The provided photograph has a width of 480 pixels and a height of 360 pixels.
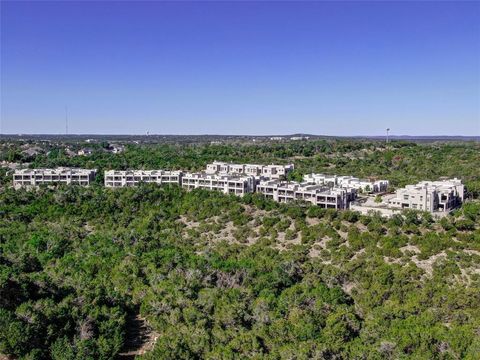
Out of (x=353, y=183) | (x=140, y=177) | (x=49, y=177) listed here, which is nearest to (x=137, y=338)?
(x=353, y=183)

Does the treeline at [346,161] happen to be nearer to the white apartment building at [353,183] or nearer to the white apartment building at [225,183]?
the white apartment building at [353,183]

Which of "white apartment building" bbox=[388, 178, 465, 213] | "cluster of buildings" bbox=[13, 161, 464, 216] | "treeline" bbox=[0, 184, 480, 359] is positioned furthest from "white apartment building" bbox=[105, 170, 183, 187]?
"white apartment building" bbox=[388, 178, 465, 213]

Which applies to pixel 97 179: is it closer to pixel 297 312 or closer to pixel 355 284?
pixel 355 284

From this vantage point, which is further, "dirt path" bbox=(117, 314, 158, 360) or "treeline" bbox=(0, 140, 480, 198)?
"treeline" bbox=(0, 140, 480, 198)

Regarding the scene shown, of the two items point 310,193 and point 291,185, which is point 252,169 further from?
point 310,193

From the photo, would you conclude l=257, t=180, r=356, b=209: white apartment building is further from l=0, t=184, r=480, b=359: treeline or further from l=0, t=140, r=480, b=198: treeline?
l=0, t=140, r=480, b=198: treeline

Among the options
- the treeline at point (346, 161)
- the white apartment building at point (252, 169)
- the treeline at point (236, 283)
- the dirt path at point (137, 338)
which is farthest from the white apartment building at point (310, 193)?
the dirt path at point (137, 338)
